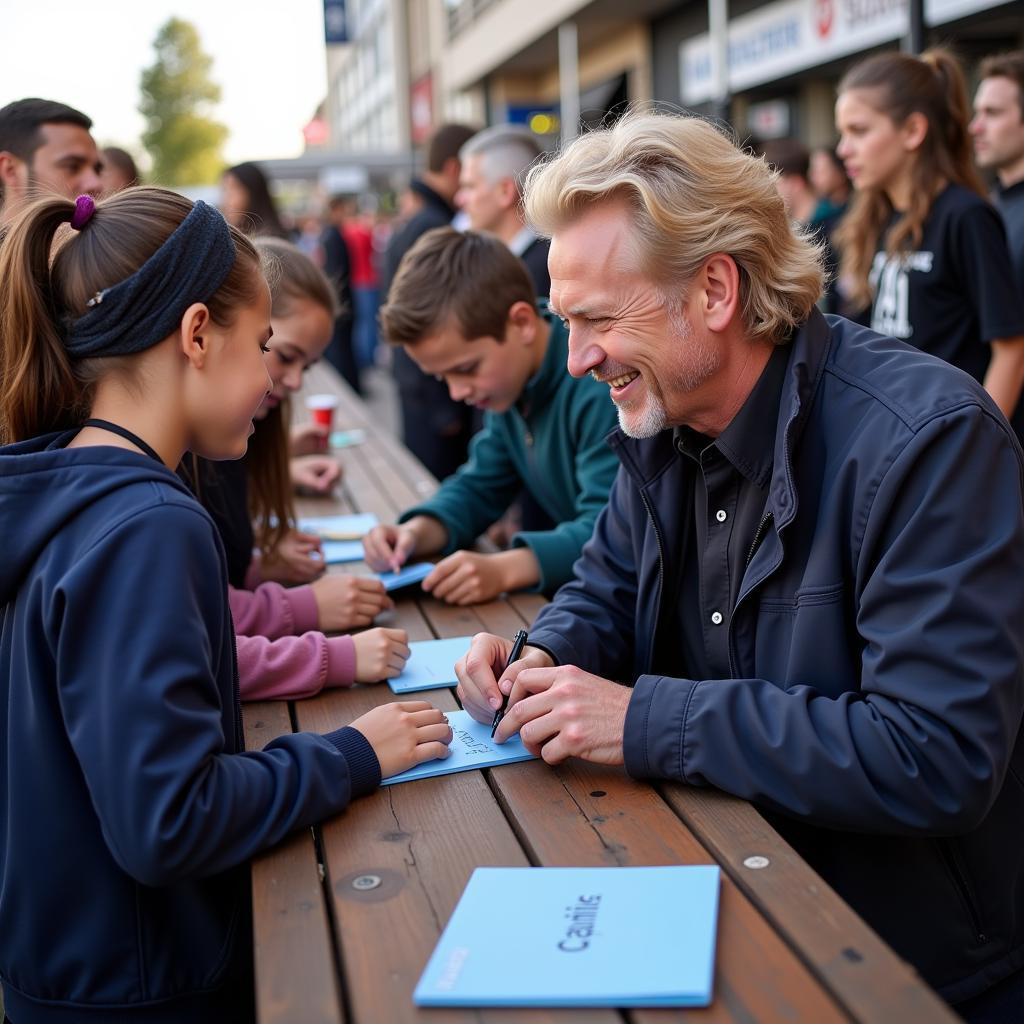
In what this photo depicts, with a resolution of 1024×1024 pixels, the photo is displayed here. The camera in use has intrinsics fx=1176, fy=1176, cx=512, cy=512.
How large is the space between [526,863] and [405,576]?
139cm

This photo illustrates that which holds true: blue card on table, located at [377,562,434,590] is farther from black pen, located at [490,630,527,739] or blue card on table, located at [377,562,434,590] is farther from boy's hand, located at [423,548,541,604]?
black pen, located at [490,630,527,739]

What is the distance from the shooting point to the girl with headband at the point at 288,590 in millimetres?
2098

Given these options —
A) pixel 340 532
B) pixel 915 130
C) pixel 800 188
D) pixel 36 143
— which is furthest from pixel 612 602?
pixel 800 188

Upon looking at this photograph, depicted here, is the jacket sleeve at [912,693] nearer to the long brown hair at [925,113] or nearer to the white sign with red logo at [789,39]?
the long brown hair at [925,113]

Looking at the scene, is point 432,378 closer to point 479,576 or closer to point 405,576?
point 405,576

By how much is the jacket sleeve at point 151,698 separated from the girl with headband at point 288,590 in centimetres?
61

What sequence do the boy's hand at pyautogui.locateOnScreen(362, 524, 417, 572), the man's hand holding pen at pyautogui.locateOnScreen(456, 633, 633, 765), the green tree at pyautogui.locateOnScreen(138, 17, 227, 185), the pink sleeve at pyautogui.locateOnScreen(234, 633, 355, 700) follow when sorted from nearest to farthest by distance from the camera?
the man's hand holding pen at pyautogui.locateOnScreen(456, 633, 633, 765)
the pink sleeve at pyautogui.locateOnScreen(234, 633, 355, 700)
the boy's hand at pyautogui.locateOnScreen(362, 524, 417, 572)
the green tree at pyautogui.locateOnScreen(138, 17, 227, 185)

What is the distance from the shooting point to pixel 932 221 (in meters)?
3.76

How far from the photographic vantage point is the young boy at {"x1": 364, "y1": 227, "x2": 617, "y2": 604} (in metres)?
2.91

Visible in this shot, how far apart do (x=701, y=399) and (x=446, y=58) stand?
24.8 metres

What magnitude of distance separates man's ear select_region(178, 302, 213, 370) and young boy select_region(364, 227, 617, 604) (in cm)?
131

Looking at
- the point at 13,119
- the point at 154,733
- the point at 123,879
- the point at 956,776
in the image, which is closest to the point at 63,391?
the point at 154,733

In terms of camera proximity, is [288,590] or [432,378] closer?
[288,590]

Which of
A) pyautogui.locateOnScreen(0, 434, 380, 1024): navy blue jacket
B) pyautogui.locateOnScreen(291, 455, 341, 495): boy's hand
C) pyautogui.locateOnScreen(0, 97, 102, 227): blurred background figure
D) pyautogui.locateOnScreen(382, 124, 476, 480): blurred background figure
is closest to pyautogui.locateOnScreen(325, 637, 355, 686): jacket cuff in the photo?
pyautogui.locateOnScreen(0, 434, 380, 1024): navy blue jacket
